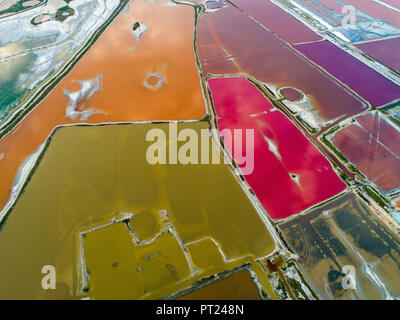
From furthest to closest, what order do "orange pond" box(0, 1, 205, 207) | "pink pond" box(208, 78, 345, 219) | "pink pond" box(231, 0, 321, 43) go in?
"pink pond" box(231, 0, 321, 43), "orange pond" box(0, 1, 205, 207), "pink pond" box(208, 78, 345, 219)

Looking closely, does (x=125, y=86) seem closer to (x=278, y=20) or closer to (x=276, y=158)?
(x=276, y=158)

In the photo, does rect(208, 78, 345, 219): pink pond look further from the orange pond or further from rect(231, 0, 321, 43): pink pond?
rect(231, 0, 321, 43): pink pond

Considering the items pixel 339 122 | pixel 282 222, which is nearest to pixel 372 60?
pixel 339 122

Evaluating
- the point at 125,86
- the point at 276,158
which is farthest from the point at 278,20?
the point at 276,158

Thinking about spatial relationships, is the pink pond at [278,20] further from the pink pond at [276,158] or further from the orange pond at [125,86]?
the pink pond at [276,158]

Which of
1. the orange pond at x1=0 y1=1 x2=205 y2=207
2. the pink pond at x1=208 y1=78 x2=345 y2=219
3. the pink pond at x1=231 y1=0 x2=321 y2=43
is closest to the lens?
the pink pond at x1=208 y1=78 x2=345 y2=219

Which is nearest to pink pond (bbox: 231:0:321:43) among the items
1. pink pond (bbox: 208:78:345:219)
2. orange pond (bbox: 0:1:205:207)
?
orange pond (bbox: 0:1:205:207)
